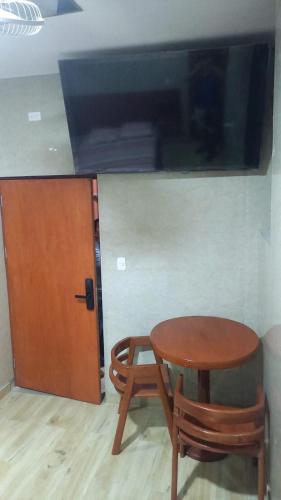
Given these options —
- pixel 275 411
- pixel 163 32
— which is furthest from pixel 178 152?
pixel 275 411

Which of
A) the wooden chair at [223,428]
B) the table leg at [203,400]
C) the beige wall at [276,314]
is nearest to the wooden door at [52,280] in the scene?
the table leg at [203,400]

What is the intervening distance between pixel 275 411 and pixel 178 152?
156 cm

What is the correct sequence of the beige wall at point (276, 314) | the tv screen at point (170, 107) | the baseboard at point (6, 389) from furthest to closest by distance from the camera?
1. the baseboard at point (6, 389)
2. the tv screen at point (170, 107)
3. the beige wall at point (276, 314)

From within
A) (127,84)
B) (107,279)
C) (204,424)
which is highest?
(127,84)

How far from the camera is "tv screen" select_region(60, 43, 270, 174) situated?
2041mm

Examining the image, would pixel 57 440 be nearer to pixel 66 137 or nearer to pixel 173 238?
pixel 173 238

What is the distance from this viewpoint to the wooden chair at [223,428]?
5.76 feet

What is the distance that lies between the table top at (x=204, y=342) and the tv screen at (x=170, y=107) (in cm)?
101

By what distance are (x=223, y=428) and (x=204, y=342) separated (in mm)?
459

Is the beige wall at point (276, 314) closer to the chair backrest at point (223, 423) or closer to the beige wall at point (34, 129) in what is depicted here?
the chair backrest at point (223, 423)

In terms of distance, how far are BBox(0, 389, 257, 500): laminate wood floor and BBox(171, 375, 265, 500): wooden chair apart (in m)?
0.25

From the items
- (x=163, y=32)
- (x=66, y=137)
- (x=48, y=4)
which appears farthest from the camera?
(x=66, y=137)

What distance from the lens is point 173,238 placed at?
2578 mm

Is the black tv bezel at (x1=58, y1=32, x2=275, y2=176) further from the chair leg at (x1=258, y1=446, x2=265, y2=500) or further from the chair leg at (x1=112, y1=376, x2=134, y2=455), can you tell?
the chair leg at (x1=258, y1=446, x2=265, y2=500)
